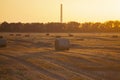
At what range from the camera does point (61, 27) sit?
451ft

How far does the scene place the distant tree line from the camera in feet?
447

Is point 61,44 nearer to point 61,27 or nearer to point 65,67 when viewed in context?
point 65,67

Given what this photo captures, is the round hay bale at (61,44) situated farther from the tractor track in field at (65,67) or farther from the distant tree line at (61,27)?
the distant tree line at (61,27)

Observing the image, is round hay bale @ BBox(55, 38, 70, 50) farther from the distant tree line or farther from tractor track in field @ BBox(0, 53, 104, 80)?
the distant tree line

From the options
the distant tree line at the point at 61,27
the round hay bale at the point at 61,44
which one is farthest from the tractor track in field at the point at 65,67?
the distant tree line at the point at 61,27

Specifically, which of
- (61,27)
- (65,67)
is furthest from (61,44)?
(61,27)

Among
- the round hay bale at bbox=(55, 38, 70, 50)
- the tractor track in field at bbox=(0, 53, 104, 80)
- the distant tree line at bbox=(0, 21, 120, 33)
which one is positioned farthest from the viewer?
the distant tree line at bbox=(0, 21, 120, 33)

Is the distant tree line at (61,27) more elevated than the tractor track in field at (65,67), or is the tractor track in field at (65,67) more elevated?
the tractor track in field at (65,67)

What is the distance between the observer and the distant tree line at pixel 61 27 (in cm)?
13638

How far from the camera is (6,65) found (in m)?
20.7

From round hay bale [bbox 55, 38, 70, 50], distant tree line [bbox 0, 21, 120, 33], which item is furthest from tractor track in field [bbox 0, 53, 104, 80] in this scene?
distant tree line [bbox 0, 21, 120, 33]

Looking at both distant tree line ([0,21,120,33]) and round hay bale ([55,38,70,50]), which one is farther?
distant tree line ([0,21,120,33])

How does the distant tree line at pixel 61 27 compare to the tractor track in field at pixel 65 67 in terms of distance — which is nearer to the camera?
the tractor track in field at pixel 65 67

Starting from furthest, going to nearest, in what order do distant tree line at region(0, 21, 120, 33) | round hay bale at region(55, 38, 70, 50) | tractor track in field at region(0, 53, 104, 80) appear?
1. distant tree line at region(0, 21, 120, 33)
2. round hay bale at region(55, 38, 70, 50)
3. tractor track in field at region(0, 53, 104, 80)
